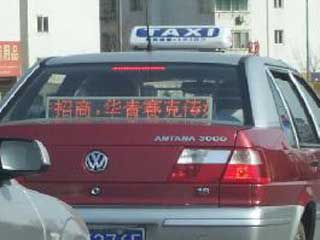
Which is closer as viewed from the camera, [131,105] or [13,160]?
[13,160]

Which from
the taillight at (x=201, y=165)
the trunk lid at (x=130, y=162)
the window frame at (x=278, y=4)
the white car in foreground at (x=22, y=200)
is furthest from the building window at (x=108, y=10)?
the white car in foreground at (x=22, y=200)

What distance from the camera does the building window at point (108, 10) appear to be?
7388cm

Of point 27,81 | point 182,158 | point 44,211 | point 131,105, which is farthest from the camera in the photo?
point 27,81

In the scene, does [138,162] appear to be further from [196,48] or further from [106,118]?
[196,48]

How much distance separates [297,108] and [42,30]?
160 feet

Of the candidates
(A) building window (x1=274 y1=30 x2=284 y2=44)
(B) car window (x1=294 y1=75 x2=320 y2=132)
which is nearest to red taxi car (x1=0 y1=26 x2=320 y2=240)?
(B) car window (x1=294 y1=75 x2=320 y2=132)

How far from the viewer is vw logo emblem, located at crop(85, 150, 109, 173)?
5.83 meters

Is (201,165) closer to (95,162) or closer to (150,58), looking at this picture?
(95,162)

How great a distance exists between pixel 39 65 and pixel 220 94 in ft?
4.05

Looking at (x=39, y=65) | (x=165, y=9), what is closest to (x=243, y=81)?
(x=39, y=65)

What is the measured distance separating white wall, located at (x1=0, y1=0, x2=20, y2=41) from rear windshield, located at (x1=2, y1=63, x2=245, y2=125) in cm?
4662

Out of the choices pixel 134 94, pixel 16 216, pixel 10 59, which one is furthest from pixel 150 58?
pixel 10 59

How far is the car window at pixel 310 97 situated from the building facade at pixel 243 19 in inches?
2425

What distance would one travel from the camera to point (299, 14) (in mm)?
74562
